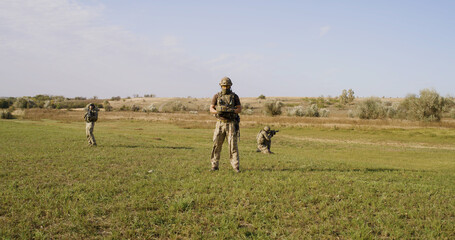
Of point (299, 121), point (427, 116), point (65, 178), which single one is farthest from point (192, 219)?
point (427, 116)

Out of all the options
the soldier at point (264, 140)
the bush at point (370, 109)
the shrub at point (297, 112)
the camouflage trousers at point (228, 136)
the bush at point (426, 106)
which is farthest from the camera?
the shrub at point (297, 112)

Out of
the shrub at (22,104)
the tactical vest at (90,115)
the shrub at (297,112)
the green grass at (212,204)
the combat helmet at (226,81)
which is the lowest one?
the green grass at (212,204)

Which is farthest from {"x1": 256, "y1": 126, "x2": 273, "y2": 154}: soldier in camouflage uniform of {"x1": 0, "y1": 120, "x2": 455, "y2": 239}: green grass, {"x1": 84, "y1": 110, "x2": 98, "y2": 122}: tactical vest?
{"x1": 84, "y1": 110, "x2": 98, "y2": 122}: tactical vest

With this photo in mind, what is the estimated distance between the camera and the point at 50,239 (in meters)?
5.59

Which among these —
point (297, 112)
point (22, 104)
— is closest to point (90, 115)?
point (297, 112)

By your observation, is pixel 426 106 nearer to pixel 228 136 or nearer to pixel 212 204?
pixel 228 136

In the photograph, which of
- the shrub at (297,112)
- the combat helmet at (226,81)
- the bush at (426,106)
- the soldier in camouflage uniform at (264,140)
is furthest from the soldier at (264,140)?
the shrub at (297,112)

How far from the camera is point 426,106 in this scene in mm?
53562

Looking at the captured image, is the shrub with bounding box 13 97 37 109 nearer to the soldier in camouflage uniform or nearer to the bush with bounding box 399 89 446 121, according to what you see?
the soldier in camouflage uniform

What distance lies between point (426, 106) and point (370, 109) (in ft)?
39.6

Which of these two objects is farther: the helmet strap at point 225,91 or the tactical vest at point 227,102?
the helmet strap at point 225,91

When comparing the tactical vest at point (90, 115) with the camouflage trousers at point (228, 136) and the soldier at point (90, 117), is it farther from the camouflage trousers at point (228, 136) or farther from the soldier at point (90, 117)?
the camouflage trousers at point (228, 136)

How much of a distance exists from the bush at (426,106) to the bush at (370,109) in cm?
754

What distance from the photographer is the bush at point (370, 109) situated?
2530 inches
